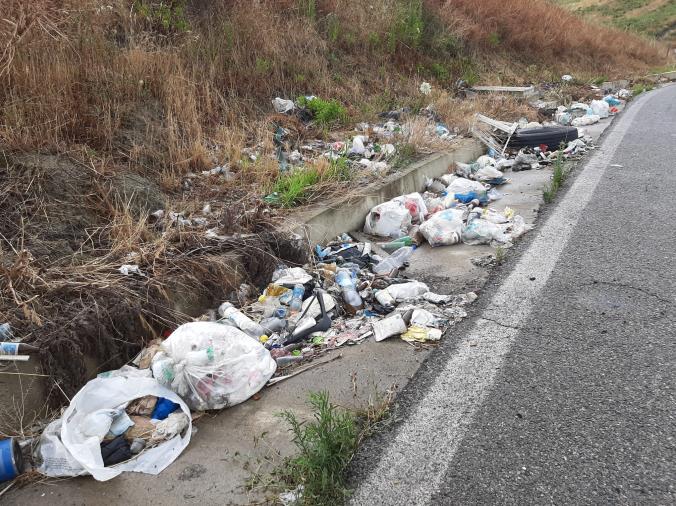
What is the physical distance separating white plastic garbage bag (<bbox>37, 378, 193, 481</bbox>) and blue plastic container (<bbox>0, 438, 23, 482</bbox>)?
78 millimetres

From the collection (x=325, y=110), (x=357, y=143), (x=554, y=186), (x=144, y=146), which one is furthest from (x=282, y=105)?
(x=554, y=186)

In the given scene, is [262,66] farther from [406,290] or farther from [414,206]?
[406,290]

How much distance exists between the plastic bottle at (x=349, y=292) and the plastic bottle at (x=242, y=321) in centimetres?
56

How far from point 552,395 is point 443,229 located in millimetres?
2168

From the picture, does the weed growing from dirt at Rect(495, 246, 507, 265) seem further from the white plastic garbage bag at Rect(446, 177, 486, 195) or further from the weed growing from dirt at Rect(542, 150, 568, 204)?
the white plastic garbage bag at Rect(446, 177, 486, 195)

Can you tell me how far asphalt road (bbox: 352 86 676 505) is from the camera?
71.0 inches

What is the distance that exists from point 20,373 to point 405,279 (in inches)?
86.7

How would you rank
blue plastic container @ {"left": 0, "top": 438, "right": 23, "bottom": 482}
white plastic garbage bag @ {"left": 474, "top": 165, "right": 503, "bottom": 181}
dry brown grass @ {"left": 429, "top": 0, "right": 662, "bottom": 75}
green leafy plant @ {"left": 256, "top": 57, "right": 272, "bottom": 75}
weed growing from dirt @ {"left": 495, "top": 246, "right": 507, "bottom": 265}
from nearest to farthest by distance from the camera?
blue plastic container @ {"left": 0, "top": 438, "right": 23, "bottom": 482}
weed growing from dirt @ {"left": 495, "top": 246, "right": 507, "bottom": 265}
white plastic garbage bag @ {"left": 474, "top": 165, "right": 503, "bottom": 181}
green leafy plant @ {"left": 256, "top": 57, "right": 272, "bottom": 75}
dry brown grass @ {"left": 429, "top": 0, "right": 662, "bottom": 75}

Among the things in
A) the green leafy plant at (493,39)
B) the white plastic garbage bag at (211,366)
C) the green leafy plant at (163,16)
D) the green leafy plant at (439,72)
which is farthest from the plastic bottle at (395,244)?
the green leafy plant at (493,39)

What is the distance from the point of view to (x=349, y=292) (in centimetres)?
335

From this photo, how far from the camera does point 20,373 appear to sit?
2355 millimetres

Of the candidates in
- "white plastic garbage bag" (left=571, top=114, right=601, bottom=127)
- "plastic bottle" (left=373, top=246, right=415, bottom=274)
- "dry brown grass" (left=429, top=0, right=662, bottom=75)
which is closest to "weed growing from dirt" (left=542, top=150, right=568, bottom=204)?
"plastic bottle" (left=373, top=246, right=415, bottom=274)

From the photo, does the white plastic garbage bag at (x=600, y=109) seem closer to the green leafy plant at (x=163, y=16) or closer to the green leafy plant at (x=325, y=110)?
the green leafy plant at (x=325, y=110)

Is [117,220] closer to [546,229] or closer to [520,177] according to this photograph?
[546,229]
